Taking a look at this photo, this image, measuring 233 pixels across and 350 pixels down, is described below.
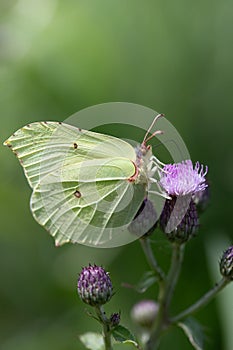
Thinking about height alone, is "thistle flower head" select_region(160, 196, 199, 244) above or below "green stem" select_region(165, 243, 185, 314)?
above

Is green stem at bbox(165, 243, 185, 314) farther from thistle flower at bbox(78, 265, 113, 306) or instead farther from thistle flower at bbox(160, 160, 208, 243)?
thistle flower at bbox(78, 265, 113, 306)

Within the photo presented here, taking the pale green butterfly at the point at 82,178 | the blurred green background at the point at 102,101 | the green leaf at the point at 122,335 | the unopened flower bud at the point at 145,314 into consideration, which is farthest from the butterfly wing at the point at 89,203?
the blurred green background at the point at 102,101

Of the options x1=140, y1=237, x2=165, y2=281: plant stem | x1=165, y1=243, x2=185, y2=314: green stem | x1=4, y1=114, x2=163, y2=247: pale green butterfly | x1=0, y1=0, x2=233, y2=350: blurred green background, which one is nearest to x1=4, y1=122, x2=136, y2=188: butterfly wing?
x1=4, y1=114, x2=163, y2=247: pale green butterfly

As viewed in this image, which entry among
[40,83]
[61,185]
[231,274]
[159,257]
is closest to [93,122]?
[40,83]

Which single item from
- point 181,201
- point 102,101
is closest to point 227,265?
point 181,201

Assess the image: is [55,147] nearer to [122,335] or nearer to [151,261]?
[151,261]

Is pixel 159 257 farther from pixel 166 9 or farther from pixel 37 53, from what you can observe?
pixel 166 9
